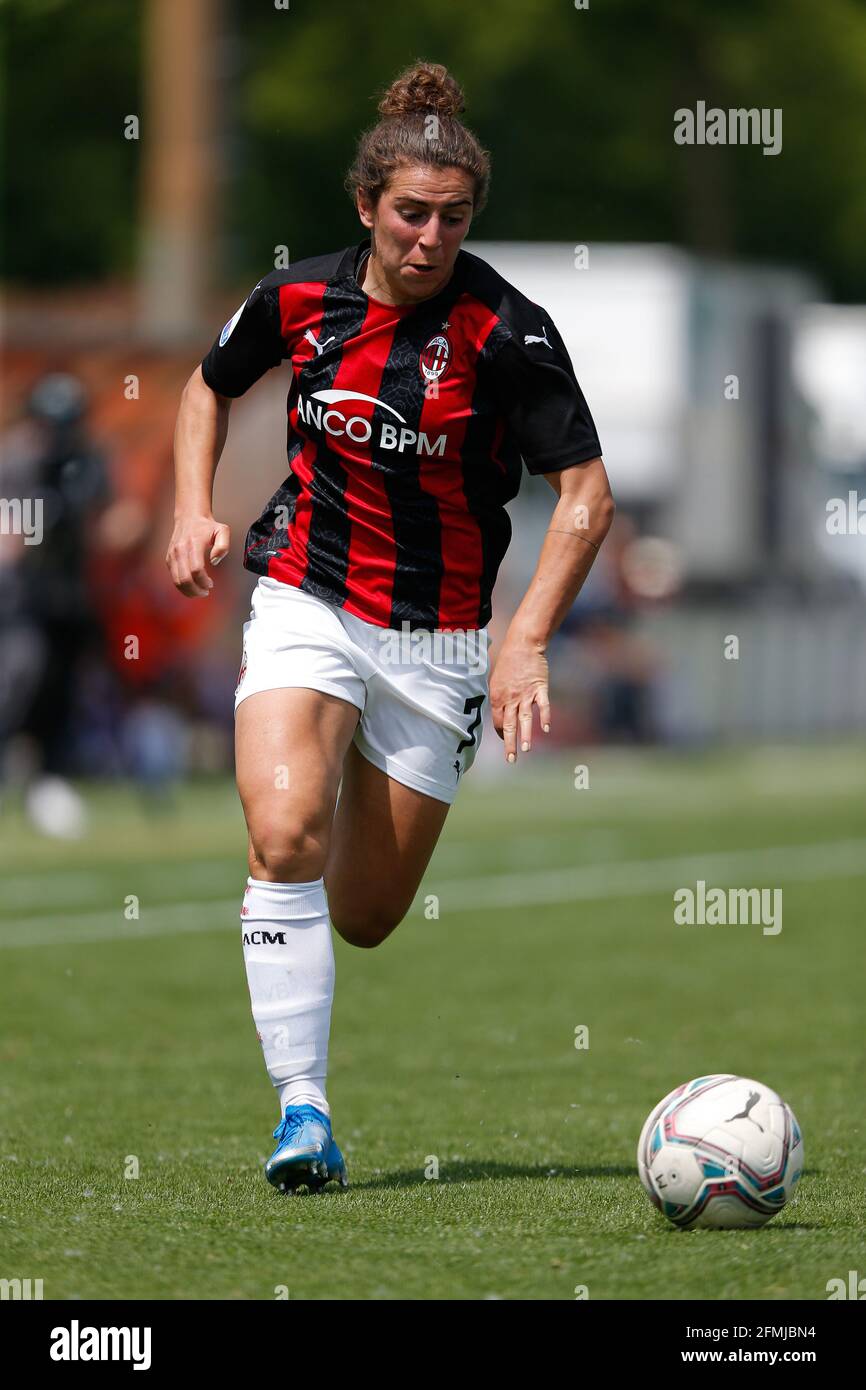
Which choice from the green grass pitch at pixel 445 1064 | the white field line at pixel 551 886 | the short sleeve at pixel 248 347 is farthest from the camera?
the white field line at pixel 551 886

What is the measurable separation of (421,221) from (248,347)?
657 mm

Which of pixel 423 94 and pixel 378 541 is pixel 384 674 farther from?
pixel 423 94

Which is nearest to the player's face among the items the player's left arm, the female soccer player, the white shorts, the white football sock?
the female soccer player

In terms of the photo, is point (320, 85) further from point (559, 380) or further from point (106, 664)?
point (559, 380)

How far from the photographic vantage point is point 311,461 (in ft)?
19.4

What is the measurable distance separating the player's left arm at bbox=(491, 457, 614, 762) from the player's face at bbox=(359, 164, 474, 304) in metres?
0.58

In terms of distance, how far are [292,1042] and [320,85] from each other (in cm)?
3282

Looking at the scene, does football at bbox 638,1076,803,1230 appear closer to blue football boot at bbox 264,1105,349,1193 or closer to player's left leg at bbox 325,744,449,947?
blue football boot at bbox 264,1105,349,1193

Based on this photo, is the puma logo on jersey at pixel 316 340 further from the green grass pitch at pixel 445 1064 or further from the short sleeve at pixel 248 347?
the green grass pitch at pixel 445 1064

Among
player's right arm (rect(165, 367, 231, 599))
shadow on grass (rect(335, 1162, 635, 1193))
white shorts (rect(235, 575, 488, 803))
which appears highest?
player's right arm (rect(165, 367, 231, 599))

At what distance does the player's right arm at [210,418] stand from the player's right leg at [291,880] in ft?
1.20

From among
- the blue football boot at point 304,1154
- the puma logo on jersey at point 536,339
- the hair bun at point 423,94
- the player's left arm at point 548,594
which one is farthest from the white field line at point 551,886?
the hair bun at point 423,94

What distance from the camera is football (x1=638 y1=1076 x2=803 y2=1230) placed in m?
5.09

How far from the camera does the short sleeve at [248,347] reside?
19.3 ft
